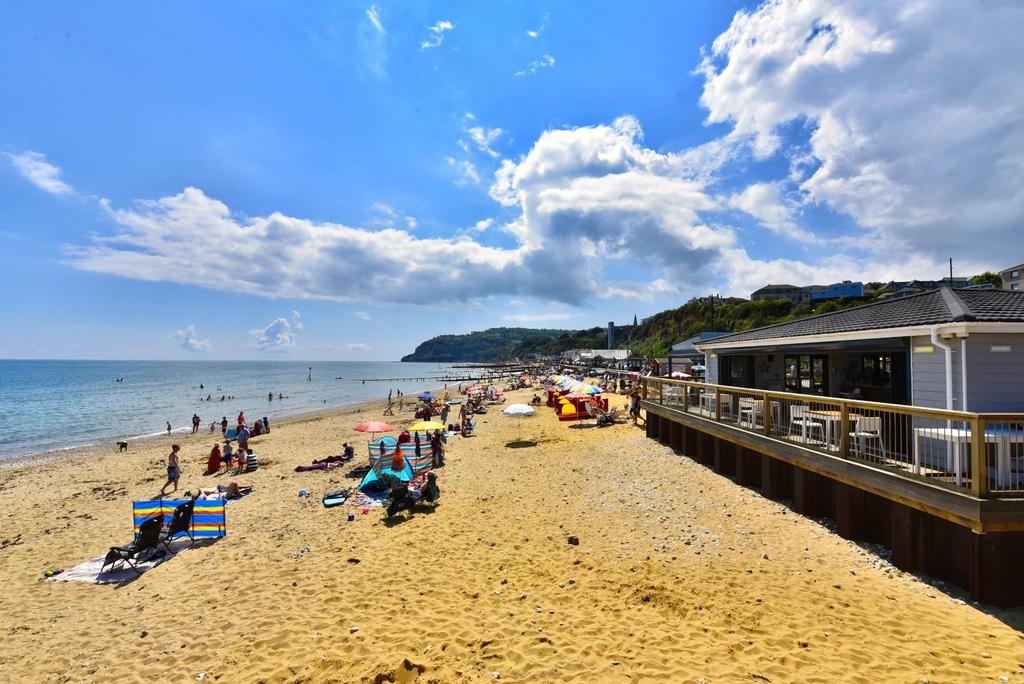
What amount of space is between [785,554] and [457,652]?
5.86 m

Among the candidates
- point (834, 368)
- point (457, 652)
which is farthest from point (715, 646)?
point (834, 368)

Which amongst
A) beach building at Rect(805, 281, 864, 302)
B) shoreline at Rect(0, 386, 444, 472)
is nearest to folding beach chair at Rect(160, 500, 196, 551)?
shoreline at Rect(0, 386, 444, 472)

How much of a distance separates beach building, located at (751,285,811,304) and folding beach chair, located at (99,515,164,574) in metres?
119

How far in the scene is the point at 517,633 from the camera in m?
6.08

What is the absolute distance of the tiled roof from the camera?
7.93 meters

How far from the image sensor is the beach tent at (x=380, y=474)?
12.6m

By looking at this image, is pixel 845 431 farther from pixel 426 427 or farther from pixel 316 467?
pixel 316 467

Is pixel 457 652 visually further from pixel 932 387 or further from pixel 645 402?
pixel 645 402

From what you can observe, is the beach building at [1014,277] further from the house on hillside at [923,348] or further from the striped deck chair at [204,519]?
A: the striped deck chair at [204,519]

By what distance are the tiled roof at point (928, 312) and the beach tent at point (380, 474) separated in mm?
11408

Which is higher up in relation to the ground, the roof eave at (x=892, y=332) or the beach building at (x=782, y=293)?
the beach building at (x=782, y=293)

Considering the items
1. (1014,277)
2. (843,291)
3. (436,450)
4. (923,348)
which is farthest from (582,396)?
(843,291)

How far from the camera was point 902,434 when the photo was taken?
8.36 m

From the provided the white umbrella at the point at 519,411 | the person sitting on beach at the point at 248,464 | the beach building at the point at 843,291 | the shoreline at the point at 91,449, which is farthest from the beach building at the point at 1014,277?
the shoreline at the point at 91,449
